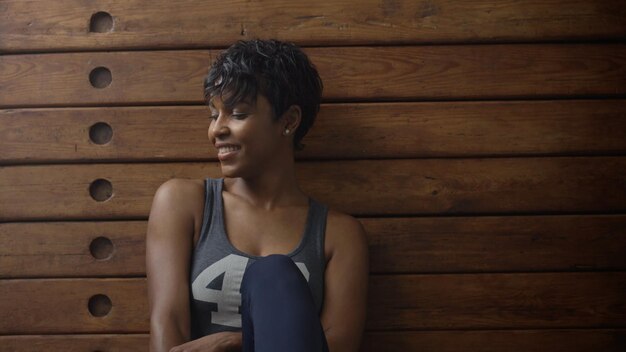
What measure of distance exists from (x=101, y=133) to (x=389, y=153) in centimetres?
86

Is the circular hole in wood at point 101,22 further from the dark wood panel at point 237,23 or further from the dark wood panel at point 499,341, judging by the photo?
the dark wood panel at point 499,341

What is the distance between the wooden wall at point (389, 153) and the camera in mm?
2178

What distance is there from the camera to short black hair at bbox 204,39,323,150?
191cm

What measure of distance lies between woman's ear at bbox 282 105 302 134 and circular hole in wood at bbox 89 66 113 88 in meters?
0.58

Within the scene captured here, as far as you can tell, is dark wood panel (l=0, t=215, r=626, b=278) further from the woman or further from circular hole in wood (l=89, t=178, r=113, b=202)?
the woman

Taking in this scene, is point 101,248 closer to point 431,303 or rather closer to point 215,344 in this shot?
point 215,344

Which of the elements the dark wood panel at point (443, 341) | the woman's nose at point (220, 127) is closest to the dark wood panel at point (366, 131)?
the woman's nose at point (220, 127)

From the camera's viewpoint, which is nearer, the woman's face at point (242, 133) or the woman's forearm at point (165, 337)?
the woman's forearm at point (165, 337)

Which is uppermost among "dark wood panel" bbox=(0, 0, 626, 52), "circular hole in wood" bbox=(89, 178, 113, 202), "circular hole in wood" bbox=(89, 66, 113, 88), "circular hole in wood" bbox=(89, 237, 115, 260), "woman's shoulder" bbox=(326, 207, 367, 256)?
"dark wood panel" bbox=(0, 0, 626, 52)

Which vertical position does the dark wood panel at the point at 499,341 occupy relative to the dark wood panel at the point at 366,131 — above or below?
below

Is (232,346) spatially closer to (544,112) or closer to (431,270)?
(431,270)

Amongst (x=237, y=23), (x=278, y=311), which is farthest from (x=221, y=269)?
(x=237, y=23)

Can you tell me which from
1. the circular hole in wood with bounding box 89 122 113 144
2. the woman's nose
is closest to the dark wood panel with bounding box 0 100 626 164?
the circular hole in wood with bounding box 89 122 113 144

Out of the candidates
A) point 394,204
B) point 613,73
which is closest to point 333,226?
point 394,204
